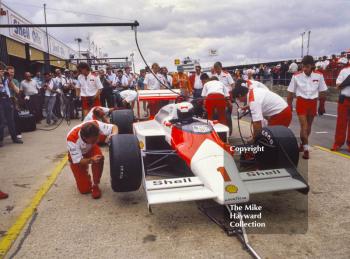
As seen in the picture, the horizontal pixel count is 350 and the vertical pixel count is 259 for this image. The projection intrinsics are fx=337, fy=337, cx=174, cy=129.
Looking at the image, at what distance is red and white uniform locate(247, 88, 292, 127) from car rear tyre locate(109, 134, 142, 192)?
1.79 m

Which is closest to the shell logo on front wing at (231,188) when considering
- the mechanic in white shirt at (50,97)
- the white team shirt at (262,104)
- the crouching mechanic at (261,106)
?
the crouching mechanic at (261,106)

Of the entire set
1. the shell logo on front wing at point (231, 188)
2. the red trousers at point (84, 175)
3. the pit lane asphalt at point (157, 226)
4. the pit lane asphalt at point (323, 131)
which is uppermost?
the shell logo on front wing at point (231, 188)

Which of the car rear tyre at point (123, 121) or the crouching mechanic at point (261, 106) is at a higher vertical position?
the crouching mechanic at point (261, 106)

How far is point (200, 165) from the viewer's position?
3.49 m

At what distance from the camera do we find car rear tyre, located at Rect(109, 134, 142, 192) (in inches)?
145

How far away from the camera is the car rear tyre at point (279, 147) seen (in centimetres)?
395

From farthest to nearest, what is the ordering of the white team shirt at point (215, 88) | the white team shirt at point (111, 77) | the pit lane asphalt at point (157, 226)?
the white team shirt at point (111, 77)
the white team shirt at point (215, 88)
the pit lane asphalt at point (157, 226)

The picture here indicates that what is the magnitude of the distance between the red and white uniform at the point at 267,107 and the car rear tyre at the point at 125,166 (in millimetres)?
1785

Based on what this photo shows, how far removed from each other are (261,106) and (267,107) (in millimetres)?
232

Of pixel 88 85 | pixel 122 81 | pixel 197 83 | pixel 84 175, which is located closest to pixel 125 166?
pixel 84 175

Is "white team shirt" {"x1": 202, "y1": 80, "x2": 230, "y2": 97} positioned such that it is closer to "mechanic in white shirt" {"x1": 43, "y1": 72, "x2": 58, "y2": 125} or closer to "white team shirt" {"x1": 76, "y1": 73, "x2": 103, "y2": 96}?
"white team shirt" {"x1": 76, "y1": 73, "x2": 103, "y2": 96}

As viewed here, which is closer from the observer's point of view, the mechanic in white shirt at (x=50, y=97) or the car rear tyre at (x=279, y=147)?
the car rear tyre at (x=279, y=147)

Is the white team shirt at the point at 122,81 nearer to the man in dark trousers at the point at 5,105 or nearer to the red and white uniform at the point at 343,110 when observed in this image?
the man in dark trousers at the point at 5,105

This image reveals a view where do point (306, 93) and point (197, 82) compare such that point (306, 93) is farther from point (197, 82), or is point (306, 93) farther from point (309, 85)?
point (197, 82)
